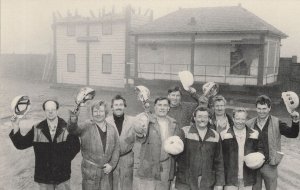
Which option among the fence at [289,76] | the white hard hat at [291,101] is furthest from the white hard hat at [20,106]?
the fence at [289,76]

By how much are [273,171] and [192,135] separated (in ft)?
4.21

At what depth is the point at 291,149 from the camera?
Result: 8562mm

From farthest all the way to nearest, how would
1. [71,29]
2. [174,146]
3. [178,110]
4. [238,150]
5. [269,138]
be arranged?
[71,29], [178,110], [269,138], [238,150], [174,146]

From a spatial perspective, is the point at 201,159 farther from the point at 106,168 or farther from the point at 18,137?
the point at 18,137

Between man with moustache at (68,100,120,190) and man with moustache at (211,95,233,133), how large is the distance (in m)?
1.36

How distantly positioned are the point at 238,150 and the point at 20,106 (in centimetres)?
253

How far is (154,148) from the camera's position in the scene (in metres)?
3.97

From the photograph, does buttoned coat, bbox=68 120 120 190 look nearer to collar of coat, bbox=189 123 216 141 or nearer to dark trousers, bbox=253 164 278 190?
collar of coat, bbox=189 123 216 141

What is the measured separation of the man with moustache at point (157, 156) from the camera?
3.95m

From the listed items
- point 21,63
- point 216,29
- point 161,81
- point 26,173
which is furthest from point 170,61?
point 21,63

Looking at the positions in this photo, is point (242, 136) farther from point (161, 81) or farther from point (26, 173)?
point (161, 81)

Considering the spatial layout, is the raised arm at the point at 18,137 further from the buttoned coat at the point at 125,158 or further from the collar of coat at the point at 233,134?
the collar of coat at the point at 233,134

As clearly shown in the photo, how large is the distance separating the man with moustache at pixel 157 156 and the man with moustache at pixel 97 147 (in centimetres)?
39

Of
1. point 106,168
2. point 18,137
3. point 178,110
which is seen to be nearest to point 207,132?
point 178,110
